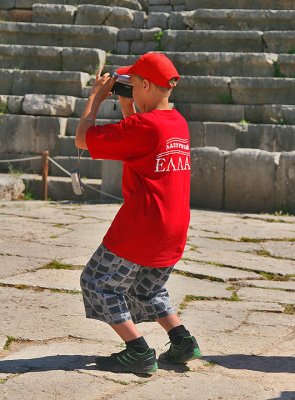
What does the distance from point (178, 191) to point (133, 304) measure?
559mm

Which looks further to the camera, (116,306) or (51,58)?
(51,58)

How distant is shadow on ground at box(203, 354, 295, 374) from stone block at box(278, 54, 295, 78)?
29.3ft

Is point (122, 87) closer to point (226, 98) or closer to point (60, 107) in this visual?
point (60, 107)

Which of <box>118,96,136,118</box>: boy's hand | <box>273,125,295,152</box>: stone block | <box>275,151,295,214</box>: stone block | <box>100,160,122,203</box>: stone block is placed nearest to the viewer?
<box>118,96,136,118</box>: boy's hand

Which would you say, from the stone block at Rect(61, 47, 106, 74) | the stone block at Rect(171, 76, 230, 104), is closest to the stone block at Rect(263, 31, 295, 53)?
the stone block at Rect(171, 76, 230, 104)

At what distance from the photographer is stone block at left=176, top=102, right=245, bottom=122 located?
12.4 metres

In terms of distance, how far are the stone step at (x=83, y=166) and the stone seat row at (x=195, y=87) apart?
1.32 m

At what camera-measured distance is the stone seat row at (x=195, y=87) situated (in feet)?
Result: 40.9

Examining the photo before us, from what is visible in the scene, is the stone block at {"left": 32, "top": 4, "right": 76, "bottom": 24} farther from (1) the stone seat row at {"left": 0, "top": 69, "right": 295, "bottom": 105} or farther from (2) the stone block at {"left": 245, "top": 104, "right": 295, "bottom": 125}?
(2) the stone block at {"left": 245, "top": 104, "right": 295, "bottom": 125}

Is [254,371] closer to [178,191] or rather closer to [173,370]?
[173,370]

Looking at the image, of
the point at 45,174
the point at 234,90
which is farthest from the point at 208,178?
the point at 234,90

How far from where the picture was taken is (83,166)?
11.6 m

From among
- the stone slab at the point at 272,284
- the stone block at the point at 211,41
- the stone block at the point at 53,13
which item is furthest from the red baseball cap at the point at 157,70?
the stone block at the point at 53,13

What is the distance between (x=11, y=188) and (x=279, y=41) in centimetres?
480
